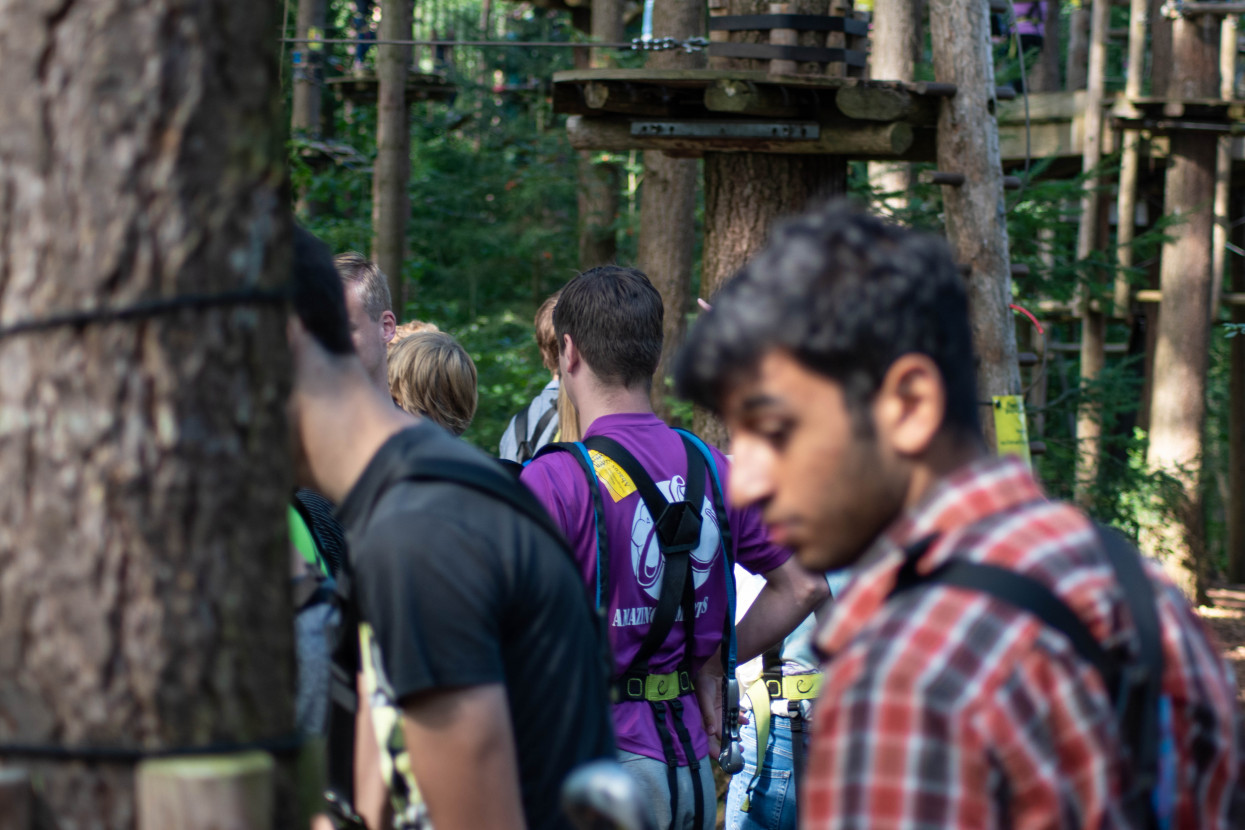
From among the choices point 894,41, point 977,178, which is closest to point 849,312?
point 977,178

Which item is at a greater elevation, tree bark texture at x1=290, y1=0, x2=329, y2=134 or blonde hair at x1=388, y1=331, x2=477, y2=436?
tree bark texture at x1=290, y1=0, x2=329, y2=134

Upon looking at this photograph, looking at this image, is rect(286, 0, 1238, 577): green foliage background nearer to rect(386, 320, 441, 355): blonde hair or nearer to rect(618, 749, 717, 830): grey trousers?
rect(386, 320, 441, 355): blonde hair

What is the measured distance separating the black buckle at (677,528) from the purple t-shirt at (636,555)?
1.1 inches

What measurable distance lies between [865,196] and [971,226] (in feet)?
6.82

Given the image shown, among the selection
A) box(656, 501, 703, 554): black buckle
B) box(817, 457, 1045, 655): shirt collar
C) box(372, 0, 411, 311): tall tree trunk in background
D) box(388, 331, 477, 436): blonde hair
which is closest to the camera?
box(817, 457, 1045, 655): shirt collar

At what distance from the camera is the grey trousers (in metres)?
3.03

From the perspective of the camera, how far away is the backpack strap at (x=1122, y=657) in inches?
46.2

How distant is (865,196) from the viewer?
8.52 m

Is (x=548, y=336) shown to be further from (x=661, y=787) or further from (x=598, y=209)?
(x=598, y=209)

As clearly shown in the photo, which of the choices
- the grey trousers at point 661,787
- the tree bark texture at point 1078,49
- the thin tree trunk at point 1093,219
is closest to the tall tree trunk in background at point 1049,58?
the tree bark texture at point 1078,49

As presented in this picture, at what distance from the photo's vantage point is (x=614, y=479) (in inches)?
125

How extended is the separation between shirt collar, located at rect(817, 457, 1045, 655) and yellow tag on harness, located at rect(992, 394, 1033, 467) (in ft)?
14.5

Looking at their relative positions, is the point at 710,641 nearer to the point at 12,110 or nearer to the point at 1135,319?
the point at 12,110

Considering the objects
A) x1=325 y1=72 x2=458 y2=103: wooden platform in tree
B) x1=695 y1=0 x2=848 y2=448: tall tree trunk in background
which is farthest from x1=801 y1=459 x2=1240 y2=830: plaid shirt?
x1=325 y1=72 x2=458 y2=103: wooden platform in tree
